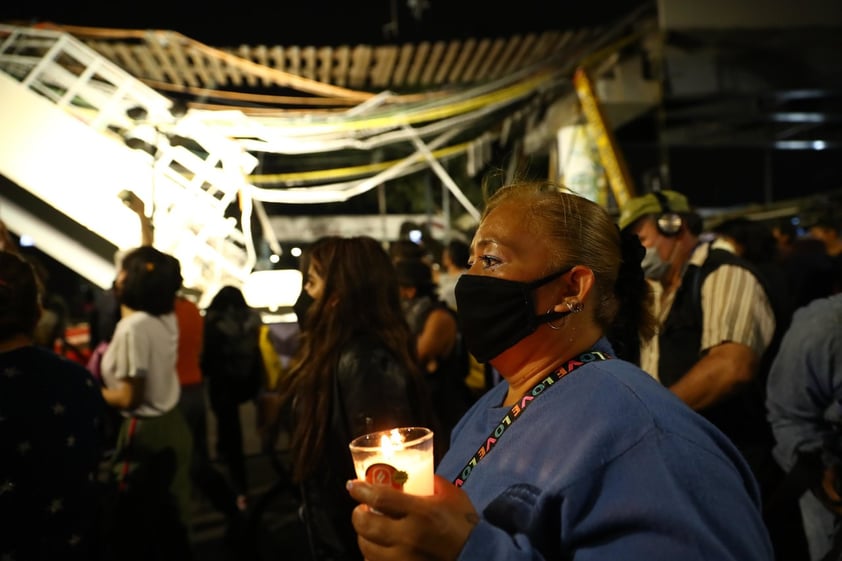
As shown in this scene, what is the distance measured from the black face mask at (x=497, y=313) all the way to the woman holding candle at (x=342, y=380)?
1.09 m

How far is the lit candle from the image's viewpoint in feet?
3.63

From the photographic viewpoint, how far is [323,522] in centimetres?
274

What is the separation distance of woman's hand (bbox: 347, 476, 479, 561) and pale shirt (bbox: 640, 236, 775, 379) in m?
2.19

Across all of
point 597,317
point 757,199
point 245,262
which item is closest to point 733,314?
point 597,317

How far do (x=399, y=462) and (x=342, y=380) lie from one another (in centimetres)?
157

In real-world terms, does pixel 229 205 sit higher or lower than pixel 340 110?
lower

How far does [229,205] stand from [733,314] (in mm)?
2537

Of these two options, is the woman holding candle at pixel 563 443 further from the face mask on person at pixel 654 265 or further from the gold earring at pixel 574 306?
the face mask on person at pixel 654 265

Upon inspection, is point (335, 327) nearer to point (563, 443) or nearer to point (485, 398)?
point (485, 398)

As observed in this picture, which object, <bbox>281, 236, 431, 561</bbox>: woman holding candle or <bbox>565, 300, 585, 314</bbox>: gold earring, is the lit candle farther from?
<bbox>281, 236, 431, 561</bbox>: woman holding candle

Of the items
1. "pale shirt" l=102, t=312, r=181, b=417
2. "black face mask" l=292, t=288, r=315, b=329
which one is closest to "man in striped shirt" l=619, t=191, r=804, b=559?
"black face mask" l=292, t=288, r=315, b=329

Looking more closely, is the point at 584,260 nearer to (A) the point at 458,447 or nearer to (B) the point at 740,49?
(A) the point at 458,447

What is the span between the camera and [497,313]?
1546 mm

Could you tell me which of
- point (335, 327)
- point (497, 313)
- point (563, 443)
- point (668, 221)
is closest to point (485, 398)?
point (497, 313)
